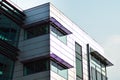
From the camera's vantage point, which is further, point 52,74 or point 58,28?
point 58,28

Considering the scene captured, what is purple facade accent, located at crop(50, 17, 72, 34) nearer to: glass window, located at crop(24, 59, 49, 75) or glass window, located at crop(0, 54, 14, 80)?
glass window, located at crop(24, 59, 49, 75)

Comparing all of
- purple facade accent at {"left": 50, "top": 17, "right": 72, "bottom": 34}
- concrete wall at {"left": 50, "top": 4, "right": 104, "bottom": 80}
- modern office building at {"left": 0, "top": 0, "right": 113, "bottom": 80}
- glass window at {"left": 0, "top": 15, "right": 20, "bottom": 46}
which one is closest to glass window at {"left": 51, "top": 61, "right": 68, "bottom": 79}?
modern office building at {"left": 0, "top": 0, "right": 113, "bottom": 80}

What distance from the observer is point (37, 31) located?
40125 millimetres

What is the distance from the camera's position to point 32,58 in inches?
1491

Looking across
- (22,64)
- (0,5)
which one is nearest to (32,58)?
(22,64)

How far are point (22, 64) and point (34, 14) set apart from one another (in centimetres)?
630

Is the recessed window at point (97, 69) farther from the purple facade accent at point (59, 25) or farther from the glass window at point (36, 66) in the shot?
the glass window at point (36, 66)

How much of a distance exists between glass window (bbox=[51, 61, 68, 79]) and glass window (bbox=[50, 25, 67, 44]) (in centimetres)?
353

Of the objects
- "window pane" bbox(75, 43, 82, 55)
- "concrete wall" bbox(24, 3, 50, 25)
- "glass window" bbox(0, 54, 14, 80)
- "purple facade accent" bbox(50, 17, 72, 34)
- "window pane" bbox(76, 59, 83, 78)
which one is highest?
"concrete wall" bbox(24, 3, 50, 25)

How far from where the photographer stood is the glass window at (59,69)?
123 ft

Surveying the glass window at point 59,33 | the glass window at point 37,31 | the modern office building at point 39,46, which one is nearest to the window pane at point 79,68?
the modern office building at point 39,46

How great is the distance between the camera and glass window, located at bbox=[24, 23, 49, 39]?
3962cm

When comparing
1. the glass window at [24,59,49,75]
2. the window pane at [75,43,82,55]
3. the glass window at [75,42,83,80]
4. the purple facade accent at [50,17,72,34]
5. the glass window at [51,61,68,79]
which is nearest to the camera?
the glass window at [24,59,49,75]

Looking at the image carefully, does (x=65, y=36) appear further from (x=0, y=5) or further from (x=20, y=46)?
(x=0, y=5)
